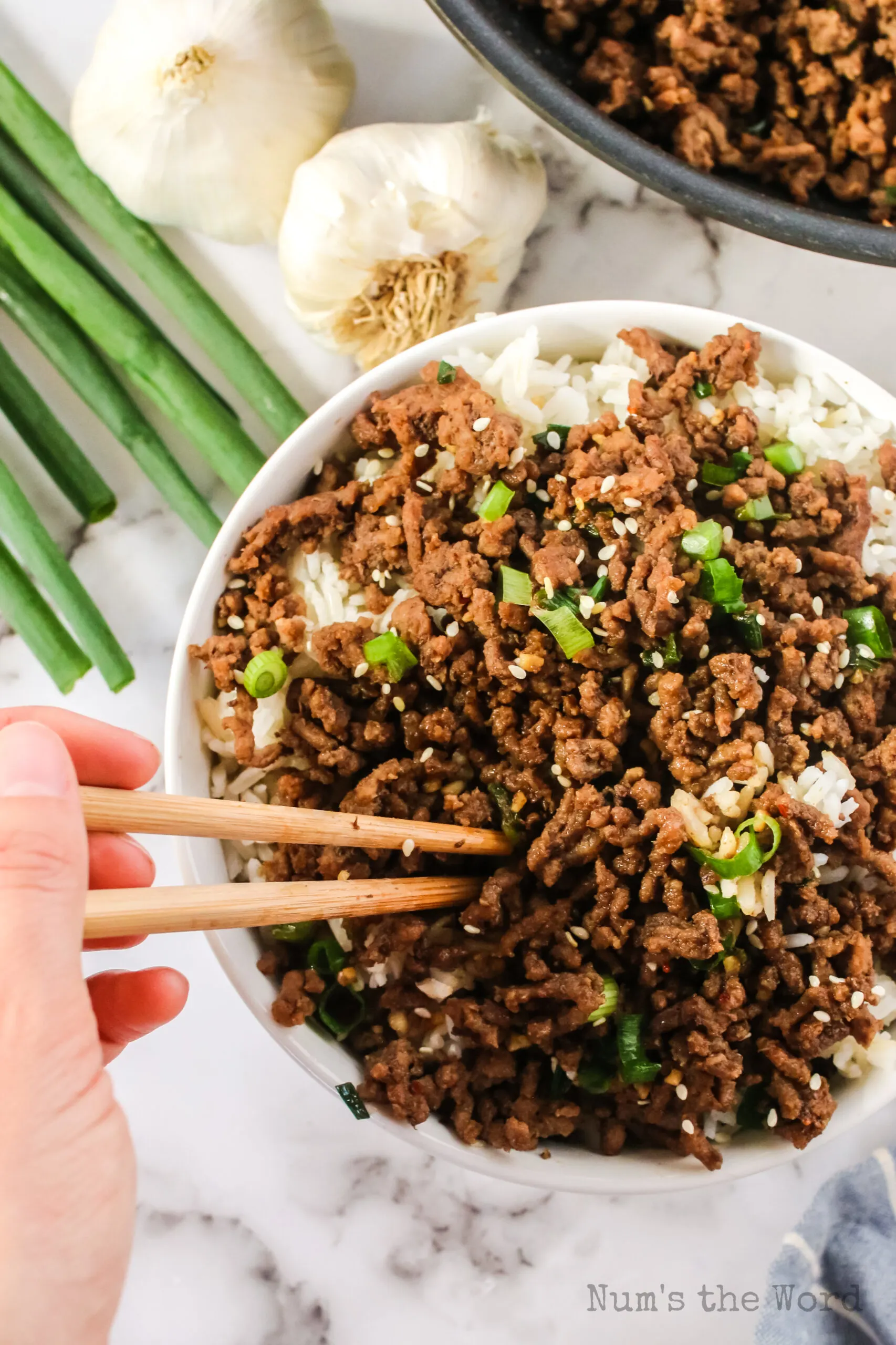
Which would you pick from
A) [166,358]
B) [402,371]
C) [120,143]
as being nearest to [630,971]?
[402,371]

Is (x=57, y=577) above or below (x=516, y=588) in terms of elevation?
above

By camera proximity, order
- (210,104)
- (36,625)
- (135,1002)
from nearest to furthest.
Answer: (135,1002), (210,104), (36,625)

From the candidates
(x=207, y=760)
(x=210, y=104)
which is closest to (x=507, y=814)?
(x=207, y=760)

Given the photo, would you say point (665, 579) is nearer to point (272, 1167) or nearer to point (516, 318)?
point (516, 318)

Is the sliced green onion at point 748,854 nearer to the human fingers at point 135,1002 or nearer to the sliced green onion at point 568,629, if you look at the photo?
the sliced green onion at point 568,629

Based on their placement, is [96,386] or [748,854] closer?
[748,854]

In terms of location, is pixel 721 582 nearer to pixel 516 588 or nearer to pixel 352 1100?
pixel 516 588

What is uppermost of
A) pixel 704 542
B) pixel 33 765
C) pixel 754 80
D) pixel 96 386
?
pixel 33 765
